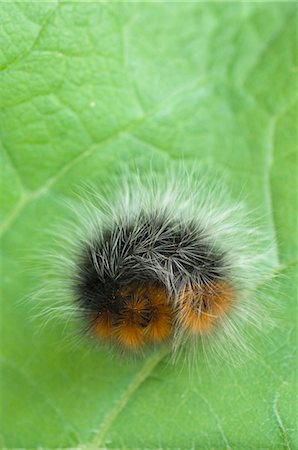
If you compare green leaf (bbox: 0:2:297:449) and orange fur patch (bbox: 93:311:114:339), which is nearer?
orange fur patch (bbox: 93:311:114:339)

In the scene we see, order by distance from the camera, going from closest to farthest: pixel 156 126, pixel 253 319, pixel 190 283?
pixel 190 283 → pixel 253 319 → pixel 156 126

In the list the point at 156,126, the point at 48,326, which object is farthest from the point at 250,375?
the point at 156,126

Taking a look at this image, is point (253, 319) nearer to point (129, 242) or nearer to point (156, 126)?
point (129, 242)

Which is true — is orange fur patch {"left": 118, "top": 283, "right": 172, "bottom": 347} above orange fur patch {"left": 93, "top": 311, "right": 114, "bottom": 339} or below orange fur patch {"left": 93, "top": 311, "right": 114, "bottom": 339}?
above

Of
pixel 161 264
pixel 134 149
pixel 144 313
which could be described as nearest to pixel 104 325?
pixel 144 313

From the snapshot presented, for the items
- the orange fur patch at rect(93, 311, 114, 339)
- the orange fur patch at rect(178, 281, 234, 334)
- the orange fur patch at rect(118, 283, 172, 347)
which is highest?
the orange fur patch at rect(178, 281, 234, 334)

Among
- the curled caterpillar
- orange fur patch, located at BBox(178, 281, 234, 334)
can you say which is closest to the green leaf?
the curled caterpillar

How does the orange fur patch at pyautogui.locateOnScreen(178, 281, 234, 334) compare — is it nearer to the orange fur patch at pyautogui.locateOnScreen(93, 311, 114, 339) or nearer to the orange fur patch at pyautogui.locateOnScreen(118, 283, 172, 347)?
the orange fur patch at pyautogui.locateOnScreen(118, 283, 172, 347)
